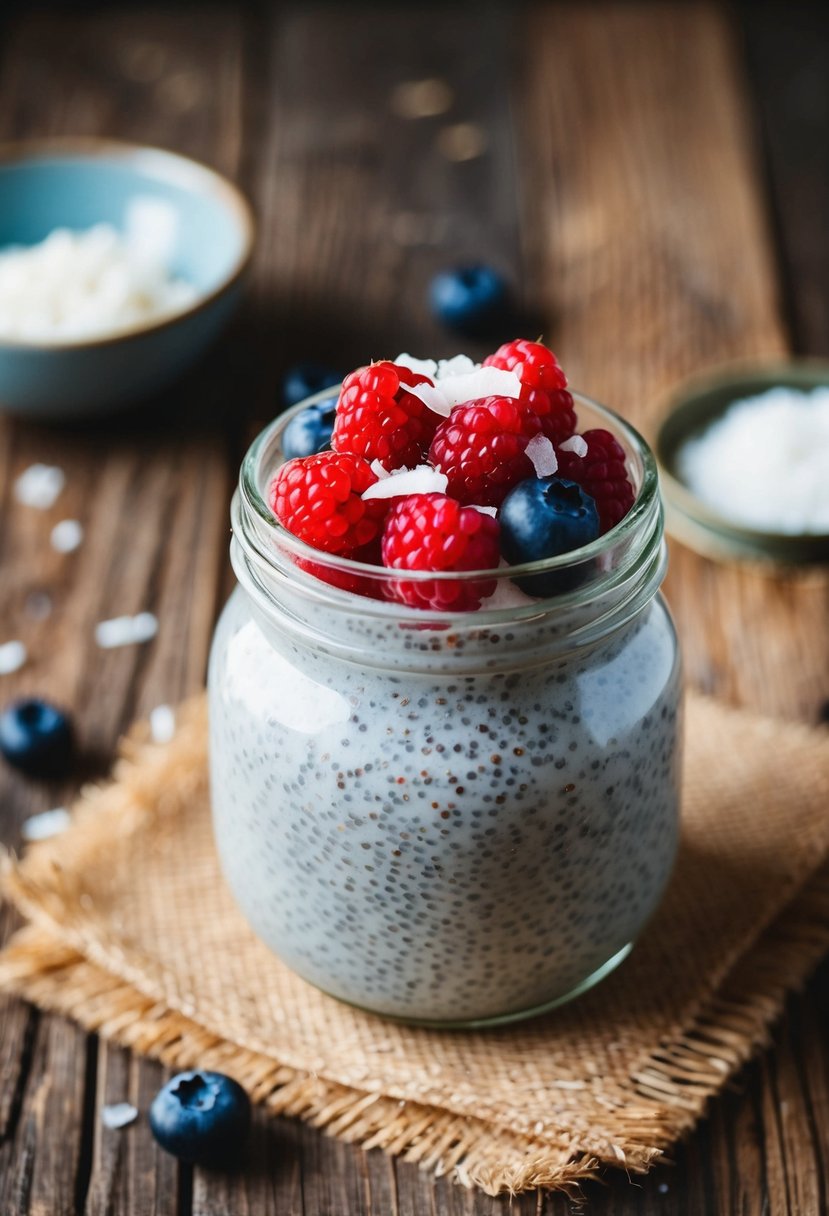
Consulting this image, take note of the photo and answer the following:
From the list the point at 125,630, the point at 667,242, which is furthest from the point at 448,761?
the point at 667,242

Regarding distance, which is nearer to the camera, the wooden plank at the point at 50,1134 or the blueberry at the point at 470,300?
the wooden plank at the point at 50,1134

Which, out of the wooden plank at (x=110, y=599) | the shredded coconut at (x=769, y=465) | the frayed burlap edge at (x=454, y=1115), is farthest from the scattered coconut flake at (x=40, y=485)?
the shredded coconut at (x=769, y=465)

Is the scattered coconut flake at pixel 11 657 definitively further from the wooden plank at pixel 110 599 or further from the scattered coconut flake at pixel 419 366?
the scattered coconut flake at pixel 419 366

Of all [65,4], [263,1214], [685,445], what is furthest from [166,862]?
[65,4]

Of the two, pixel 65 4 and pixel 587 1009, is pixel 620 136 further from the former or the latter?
pixel 587 1009

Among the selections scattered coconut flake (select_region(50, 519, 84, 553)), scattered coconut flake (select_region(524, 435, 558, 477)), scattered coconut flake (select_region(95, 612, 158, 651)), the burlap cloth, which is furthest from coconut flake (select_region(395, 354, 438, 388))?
scattered coconut flake (select_region(50, 519, 84, 553))

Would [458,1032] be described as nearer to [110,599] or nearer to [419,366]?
[419,366]
